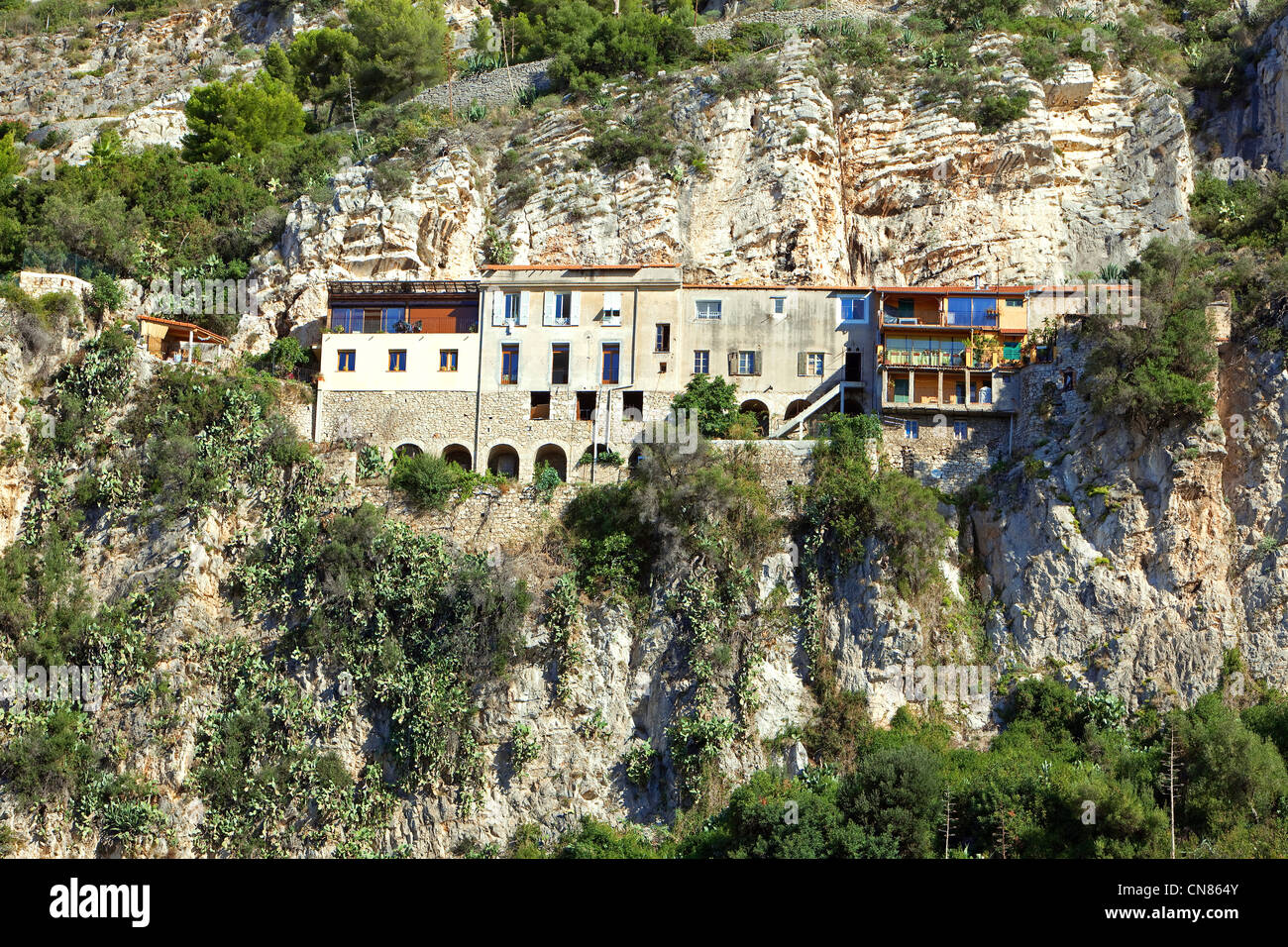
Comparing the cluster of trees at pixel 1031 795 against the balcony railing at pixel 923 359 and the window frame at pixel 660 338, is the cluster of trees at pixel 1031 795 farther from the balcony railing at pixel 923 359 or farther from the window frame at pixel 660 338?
the window frame at pixel 660 338

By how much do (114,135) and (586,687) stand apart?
42.4m

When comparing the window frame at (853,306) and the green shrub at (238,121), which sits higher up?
the green shrub at (238,121)

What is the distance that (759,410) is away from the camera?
45438mm

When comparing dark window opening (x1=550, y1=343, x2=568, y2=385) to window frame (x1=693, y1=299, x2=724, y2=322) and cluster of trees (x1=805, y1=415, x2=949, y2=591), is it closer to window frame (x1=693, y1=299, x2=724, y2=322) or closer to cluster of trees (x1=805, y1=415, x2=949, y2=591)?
window frame (x1=693, y1=299, x2=724, y2=322)

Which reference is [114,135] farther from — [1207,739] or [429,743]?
[1207,739]

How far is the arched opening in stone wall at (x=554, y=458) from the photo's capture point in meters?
44.9

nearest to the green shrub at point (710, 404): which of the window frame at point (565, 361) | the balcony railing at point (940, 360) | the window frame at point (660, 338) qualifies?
the window frame at point (660, 338)

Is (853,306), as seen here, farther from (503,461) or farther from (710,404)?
(503,461)

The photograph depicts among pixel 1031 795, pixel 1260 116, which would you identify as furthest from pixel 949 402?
pixel 1260 116

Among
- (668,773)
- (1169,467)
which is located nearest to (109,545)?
(668,773)

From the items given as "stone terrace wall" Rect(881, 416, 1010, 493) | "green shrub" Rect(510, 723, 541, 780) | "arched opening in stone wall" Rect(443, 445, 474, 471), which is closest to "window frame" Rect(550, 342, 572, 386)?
"arched opening in stone wall" Rect(443, 445, 474, 471)

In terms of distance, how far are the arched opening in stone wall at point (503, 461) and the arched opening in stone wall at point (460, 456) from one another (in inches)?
26.5

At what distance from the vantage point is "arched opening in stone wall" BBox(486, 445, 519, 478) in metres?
45.4

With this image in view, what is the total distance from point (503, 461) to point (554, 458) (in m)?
1.70
